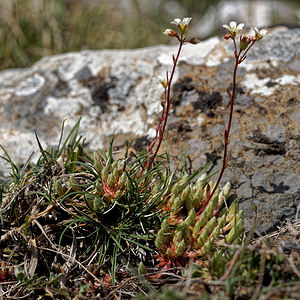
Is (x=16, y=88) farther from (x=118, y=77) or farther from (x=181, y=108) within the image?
(x=181, y=108)

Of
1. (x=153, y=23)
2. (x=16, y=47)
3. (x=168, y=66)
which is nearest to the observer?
(x=168, y=66)

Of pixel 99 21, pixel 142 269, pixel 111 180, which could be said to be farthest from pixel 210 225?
pixel 99 21

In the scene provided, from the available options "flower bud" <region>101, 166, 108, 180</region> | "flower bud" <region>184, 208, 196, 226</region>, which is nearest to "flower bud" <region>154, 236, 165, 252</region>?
"flower bud" <region>184, 208, 196, 226</region>

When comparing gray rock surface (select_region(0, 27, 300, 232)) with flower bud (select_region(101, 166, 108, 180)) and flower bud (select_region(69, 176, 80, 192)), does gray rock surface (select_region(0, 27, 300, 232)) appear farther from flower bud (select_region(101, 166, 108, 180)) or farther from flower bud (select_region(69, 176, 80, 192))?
flower bud (select_region(69, 176, 80, 192))

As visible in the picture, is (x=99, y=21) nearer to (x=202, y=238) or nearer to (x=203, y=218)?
(x=203, y=218)

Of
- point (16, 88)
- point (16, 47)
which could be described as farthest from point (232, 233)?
point (16, 47)

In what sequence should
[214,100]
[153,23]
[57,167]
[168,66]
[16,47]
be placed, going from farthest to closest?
[153,23] → [16,47] → [168,66] → [214,100] → [57,167]
